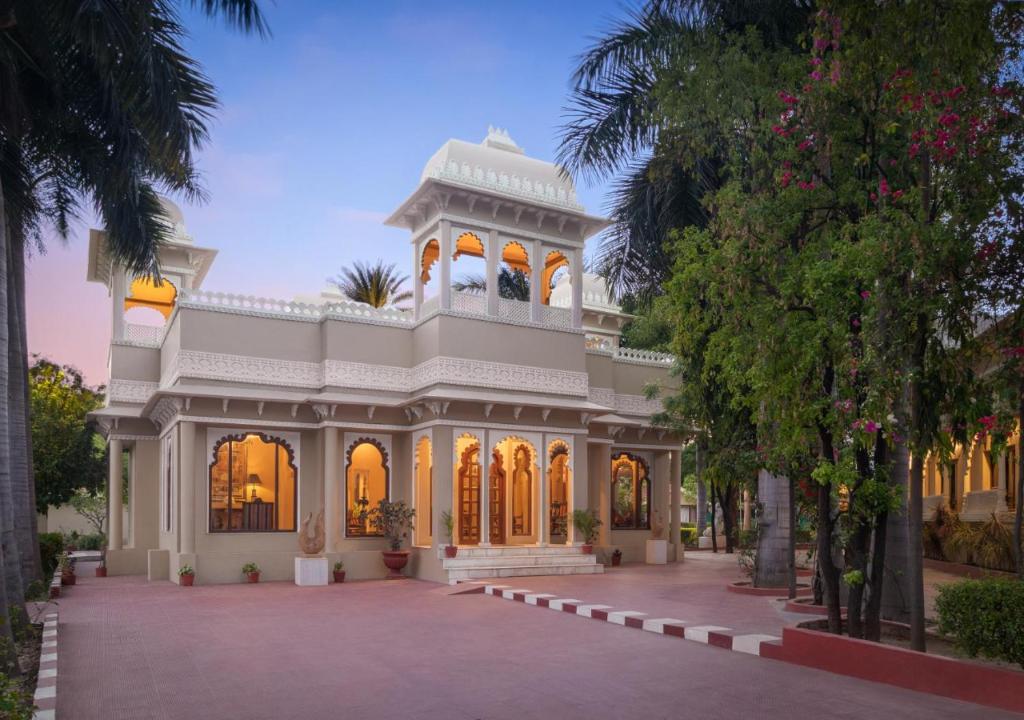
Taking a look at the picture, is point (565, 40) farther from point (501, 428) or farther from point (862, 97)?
point (501, 428)

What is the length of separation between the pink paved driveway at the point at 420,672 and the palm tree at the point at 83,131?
1537 mm

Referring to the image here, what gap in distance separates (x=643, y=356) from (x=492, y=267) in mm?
6696

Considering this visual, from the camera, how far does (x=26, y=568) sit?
15.9 meters

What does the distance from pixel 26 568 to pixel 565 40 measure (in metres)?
12.6

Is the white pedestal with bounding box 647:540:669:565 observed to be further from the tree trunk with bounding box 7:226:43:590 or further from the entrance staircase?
the tree trunk with bounding box 7:226:43:590

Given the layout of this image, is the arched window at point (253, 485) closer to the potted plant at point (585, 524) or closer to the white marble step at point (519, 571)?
the white marble step at point (519, 571)

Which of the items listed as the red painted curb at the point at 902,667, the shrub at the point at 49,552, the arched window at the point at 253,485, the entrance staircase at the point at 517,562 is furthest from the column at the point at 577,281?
the red painted curb at the point at 902,667

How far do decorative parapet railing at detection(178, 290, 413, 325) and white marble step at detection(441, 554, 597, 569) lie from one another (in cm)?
553

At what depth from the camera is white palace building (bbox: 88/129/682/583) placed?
1919cm

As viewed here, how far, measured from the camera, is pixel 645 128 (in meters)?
15.7

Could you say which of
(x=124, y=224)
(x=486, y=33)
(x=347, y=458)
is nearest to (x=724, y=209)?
(x=486, y=33)

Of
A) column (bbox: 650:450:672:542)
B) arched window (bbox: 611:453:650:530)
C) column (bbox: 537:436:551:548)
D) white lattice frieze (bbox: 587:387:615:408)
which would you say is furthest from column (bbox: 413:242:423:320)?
column (bbox: 650:450:672:542)

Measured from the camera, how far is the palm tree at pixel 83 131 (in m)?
10.4

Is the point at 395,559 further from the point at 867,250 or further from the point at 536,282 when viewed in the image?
the point at 867,250
